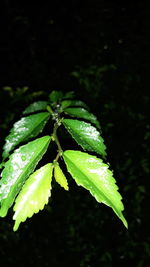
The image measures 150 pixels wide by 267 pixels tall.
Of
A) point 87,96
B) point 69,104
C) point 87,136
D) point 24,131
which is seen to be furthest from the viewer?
point 87,96

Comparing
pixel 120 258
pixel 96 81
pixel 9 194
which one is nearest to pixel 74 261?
pixel 120 258

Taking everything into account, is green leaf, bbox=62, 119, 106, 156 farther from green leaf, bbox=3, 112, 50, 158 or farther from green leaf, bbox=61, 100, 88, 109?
green leaf, bbox=61, 100, 88, 109

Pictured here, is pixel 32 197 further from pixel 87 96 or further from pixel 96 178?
pixel 87 96

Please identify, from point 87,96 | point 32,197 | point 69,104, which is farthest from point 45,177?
point 87,96

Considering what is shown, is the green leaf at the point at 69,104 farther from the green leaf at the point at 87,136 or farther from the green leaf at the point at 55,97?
the green leaf at the point at 87,136

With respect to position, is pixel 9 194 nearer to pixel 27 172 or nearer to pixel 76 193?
pixel 27 172
